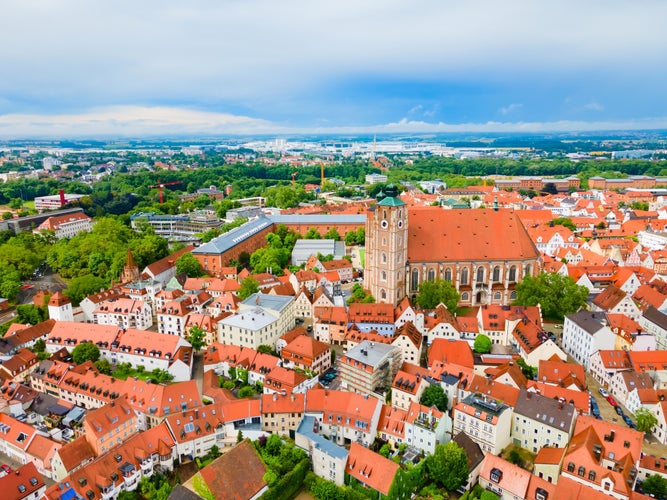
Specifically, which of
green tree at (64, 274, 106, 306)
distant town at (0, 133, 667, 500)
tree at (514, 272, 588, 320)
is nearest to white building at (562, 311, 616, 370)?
distant town at (0, 133, 667, 500)

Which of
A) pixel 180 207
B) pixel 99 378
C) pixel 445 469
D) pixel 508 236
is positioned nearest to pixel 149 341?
pixel 99 378

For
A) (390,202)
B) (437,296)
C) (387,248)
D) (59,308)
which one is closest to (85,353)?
(59,308)

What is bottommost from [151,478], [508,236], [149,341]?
[151,478]

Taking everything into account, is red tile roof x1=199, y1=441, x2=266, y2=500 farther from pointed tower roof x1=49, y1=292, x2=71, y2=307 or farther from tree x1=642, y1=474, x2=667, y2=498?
pointed tower roof x1=49, y1=292, x2=71, y2=307

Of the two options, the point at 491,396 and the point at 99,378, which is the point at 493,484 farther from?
the point at 99,378

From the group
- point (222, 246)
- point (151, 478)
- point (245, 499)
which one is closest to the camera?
point (245, 499)

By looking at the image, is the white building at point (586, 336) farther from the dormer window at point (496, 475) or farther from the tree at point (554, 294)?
the dormer window at point (496, 475)

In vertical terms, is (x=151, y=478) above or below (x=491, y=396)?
below
